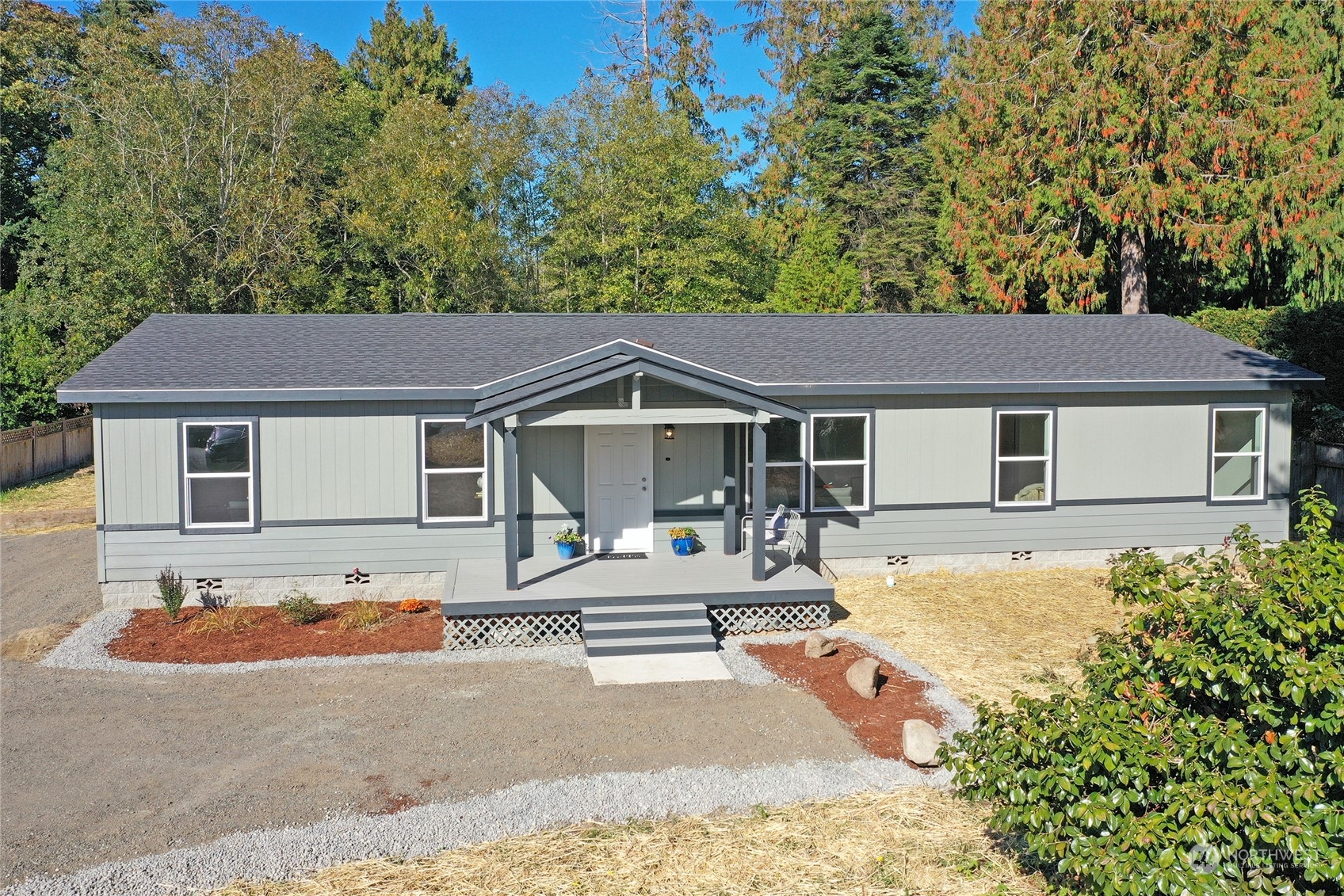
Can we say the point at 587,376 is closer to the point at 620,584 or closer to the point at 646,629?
the point at 620,584

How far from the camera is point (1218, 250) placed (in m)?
22.4

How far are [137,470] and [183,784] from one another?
621 centimetres

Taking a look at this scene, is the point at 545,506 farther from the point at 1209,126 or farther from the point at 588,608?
the point at 1209,126

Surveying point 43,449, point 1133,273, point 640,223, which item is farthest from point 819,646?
point 43,449

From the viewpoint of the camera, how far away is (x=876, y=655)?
36.4 ft

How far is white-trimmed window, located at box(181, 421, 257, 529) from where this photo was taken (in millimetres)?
12695

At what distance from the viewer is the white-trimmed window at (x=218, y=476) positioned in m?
12.7

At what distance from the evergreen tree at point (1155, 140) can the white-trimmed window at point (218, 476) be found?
64.5ft

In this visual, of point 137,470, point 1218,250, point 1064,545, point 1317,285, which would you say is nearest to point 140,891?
point 137,470

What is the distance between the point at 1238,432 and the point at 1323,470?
3275 millimetres

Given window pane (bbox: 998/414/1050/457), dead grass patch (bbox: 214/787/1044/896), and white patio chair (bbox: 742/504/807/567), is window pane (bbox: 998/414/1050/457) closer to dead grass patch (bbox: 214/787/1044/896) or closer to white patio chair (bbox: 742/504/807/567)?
white patio chair (bbox: 742/504/807/567)

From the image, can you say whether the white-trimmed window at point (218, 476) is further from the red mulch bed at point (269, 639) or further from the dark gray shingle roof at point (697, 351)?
the red mulch bed at point (269, 639)

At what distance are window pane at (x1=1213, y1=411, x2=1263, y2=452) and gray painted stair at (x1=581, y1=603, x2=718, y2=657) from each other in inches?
356

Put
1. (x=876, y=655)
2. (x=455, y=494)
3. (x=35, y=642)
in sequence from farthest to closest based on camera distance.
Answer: (x=455, y=494)
(x=35, y=642)
(x=876, y=655)
